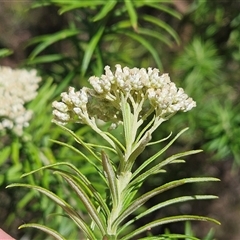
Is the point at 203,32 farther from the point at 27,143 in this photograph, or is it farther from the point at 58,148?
the point at 27,143

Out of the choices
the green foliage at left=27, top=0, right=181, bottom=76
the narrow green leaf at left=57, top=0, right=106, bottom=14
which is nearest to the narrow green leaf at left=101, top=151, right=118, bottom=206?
the green foliage at left=27, top=0, right=181, bottom=76

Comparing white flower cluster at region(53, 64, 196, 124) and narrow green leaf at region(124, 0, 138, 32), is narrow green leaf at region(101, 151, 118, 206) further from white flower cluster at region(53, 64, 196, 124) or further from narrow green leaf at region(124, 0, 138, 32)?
narrow green leaf at region(124, 0, 138, 32)

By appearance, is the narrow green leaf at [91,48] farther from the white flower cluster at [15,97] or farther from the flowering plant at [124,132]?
the flowering plant at [124,132]

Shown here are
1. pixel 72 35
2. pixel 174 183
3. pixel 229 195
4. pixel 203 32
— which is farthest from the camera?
pixel 229 195

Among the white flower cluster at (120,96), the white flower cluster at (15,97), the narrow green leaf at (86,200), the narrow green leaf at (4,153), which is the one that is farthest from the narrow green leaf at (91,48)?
the narrow green leaf at (86,200)

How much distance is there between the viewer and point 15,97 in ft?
3.36

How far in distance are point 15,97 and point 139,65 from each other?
2.97 ft

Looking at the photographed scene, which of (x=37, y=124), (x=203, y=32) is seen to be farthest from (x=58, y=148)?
(x=203, y=32)

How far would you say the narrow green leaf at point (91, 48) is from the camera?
1.22m

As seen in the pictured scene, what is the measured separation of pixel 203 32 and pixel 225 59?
12 cm

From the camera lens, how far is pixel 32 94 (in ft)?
3.48

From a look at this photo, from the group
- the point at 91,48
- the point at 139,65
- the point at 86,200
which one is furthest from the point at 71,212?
the point at 139,65

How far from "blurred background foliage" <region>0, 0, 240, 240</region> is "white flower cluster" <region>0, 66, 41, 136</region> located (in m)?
0.05

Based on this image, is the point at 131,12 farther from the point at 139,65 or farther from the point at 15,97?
the point at 139,65
